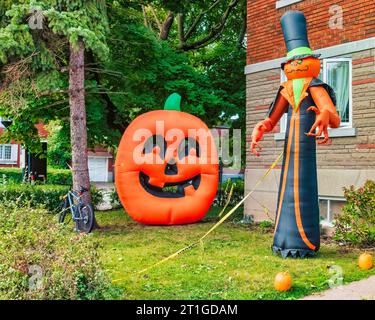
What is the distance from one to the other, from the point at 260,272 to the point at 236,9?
16773 millimetres

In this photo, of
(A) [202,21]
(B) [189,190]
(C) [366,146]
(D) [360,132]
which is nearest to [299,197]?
(C) [366,146]

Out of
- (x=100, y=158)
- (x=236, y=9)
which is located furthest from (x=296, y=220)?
(x=100, y=158)

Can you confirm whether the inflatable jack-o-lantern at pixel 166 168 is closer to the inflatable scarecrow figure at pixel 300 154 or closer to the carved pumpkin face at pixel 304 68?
the inflatable scarecrow figure at pixel 300 154

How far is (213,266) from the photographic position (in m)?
7.50

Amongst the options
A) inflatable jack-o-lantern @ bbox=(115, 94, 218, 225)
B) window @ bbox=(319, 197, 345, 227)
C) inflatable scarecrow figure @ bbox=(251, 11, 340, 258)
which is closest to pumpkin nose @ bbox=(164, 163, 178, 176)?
inflatable jack-o-lantern @ bbox=(115, 94, 218, 225)

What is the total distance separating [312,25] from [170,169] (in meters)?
5.03

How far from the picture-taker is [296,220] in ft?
25.9

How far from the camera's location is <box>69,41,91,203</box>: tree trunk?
11.3 meters

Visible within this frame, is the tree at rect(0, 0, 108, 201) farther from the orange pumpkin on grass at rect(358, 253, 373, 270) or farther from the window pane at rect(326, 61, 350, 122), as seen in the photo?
the orange pumpkin on grass at rect(358, 253, 373, 270)

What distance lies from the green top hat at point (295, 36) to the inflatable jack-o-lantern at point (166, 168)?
465 centimetres

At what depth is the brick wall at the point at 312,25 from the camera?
10.2 m

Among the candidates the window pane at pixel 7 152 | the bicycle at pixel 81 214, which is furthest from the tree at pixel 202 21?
the window pane at pixel 7 152

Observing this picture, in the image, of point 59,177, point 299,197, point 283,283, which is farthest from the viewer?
point 59,177

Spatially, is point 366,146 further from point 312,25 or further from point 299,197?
point 312,25
